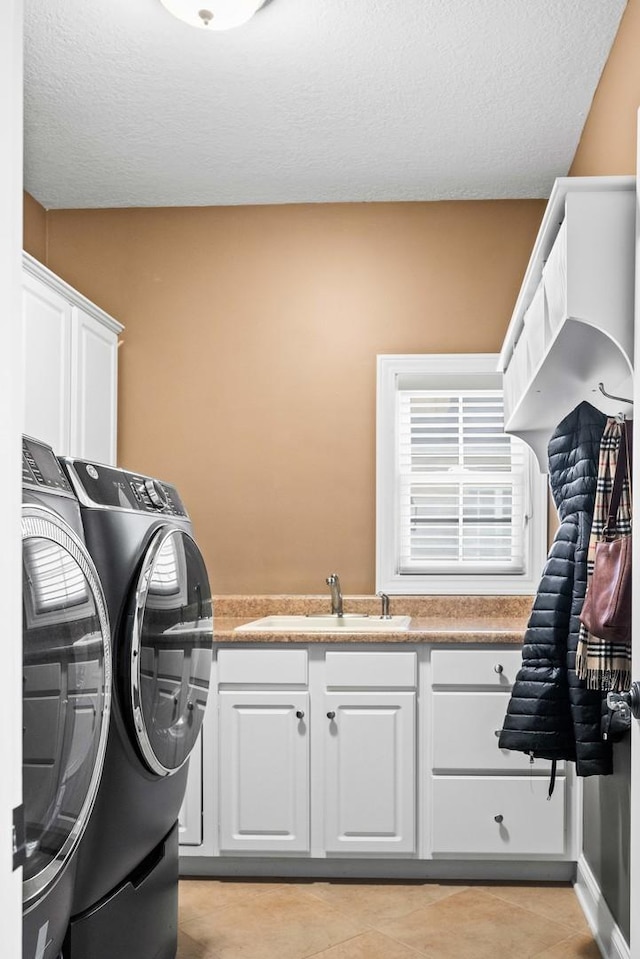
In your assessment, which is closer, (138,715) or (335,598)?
(138,715)

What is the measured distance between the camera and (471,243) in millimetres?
3857

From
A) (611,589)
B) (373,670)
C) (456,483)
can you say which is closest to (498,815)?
(373,670)

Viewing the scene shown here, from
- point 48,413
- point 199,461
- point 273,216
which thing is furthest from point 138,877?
point 273,216

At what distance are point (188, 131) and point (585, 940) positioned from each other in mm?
3056

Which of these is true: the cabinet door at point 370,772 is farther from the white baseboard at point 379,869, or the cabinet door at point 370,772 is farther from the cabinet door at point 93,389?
the cabinet door at point 93,389

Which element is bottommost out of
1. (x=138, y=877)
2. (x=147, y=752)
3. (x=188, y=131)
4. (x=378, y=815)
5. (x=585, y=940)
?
(x=585, y=940)

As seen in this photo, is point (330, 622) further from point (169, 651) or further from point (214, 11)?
point (214, 11)

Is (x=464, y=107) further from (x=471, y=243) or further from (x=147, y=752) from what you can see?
(x=147, y=752)

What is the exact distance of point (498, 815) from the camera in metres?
3.05

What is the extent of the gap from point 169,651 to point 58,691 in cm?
61

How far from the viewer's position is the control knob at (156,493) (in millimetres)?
2139

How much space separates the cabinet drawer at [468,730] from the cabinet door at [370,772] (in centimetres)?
9

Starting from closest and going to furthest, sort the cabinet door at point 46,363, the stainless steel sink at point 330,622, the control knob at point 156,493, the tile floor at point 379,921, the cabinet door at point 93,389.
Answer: the control knob at point 156,493 → the tile floor at point 379,921 → the cabinet door at point 46,363 → the cabinet door at point 93,389 → the stainless steel sink at point 330,622

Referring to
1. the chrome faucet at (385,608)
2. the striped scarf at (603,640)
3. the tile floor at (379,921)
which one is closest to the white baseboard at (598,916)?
the tile floor at (379,921)
